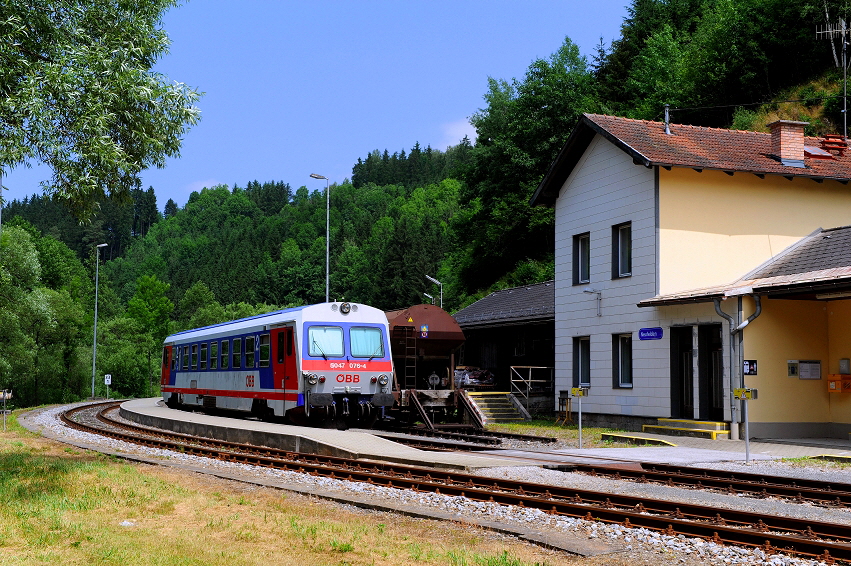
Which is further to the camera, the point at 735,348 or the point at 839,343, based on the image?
the point at 839,343

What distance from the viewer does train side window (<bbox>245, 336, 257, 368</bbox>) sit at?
24234 millimetres

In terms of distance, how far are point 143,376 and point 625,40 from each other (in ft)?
157

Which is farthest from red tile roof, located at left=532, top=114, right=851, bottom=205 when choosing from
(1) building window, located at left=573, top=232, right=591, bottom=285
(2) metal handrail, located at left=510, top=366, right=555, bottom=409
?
(2) metal handrail, located at left=510, top=366, right=555, bottom=409

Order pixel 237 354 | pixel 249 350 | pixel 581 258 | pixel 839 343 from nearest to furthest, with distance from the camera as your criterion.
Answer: pixel 839 343 → pixel 249 350 → pixel 237 354 → pixel 581 258

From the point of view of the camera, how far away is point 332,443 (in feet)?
56.6

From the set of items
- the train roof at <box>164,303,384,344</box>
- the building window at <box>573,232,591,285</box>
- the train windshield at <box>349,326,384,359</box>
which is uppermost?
the building window at <box>573,232,591,285</box>

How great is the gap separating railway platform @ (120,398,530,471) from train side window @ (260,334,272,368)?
161 centimetres

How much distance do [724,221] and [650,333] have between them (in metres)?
3.59

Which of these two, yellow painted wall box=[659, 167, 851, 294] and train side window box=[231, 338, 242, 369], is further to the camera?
train side window box=[231, 338, 242, 369]

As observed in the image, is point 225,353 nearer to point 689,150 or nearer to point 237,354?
point 237,354

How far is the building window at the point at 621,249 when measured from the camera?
2434cm

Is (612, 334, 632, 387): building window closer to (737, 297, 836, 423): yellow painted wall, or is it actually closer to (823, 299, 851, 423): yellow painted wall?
(737, 297, 836, 423): yellow painted wall

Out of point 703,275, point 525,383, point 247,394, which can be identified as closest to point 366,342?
point 247,394

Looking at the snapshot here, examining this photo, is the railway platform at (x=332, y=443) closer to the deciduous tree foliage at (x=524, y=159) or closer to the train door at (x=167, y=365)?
the train door at (x=167, y=365)
